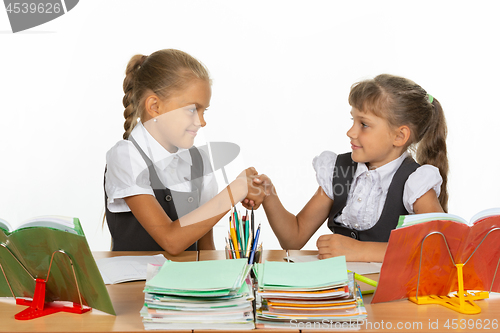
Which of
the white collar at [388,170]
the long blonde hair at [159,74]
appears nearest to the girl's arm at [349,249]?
the white collar at [388,170]

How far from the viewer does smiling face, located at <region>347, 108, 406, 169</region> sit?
4.77ft

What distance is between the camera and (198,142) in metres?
1.53

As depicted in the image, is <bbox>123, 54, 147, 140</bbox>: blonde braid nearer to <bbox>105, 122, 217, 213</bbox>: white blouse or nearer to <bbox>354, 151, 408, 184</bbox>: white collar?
<bbox>105, 122, 217, 213</bbox>: white blouse

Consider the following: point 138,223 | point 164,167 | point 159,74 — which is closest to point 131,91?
point 159,74

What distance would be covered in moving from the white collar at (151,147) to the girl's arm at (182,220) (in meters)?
0.18

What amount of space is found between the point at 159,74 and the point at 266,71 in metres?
1.04

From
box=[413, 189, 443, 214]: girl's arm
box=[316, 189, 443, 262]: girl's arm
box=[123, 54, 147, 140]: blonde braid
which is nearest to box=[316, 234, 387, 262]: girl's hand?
box=[316, 189, 443, 262]: girl's arm

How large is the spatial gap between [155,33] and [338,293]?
6.53 feet

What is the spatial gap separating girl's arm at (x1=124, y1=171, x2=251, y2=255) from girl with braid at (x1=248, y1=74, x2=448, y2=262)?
0.17 meters

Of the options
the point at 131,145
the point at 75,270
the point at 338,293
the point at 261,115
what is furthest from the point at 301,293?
the point at 261,115

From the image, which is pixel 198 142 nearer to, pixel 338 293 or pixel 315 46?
pixel 338 293

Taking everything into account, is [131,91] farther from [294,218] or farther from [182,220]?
[294,218]

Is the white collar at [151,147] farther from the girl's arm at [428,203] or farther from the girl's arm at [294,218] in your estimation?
the girl's arm at [428,203]

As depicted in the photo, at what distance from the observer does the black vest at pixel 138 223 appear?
1.50m
